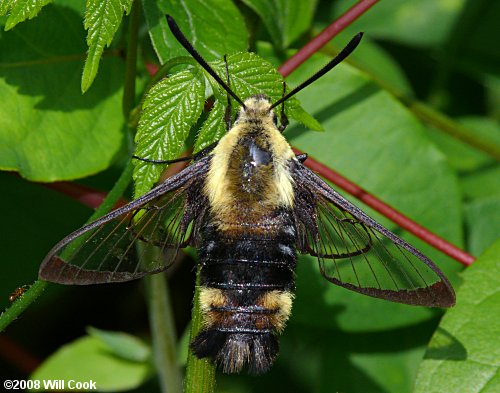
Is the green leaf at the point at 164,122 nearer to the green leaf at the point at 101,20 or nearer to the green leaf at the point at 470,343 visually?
the green leaf at the point at 101,20

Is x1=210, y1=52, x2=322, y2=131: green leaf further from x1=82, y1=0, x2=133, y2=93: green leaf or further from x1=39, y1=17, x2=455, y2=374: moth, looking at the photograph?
x1=82, y1=0, x2=133, y2=93: green leaf

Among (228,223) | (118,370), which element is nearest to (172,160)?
(228,223)

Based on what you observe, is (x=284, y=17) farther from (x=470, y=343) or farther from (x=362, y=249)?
(x=470, y=343)

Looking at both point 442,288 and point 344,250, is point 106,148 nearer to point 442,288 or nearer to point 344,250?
point 344,250

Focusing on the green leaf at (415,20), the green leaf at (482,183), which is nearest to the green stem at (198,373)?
the green leaf at (482,183)

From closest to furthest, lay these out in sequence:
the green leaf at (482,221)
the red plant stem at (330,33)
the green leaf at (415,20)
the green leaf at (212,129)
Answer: the green leaf at (212,129), the red plant stem at (330,33), the green leaf at (482,221), the green leaf at (415,20)

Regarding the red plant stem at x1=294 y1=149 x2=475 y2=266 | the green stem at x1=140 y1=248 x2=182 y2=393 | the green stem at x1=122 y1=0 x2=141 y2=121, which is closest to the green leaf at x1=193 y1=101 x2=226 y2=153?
the green stem at x1=122 y1=0 x2=141 y2=121

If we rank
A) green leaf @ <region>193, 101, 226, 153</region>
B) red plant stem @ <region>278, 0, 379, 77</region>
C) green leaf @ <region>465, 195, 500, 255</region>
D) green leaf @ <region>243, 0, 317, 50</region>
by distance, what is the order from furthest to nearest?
green leaf @ <region>465, 195, 500, 255</region>, green leaf @ <region>243, 0, 317, 50</region>, red plant stem @ <region>278, 0, 379, 77</region>, green leaf @ <region>193, 101, 226, 153</region>
